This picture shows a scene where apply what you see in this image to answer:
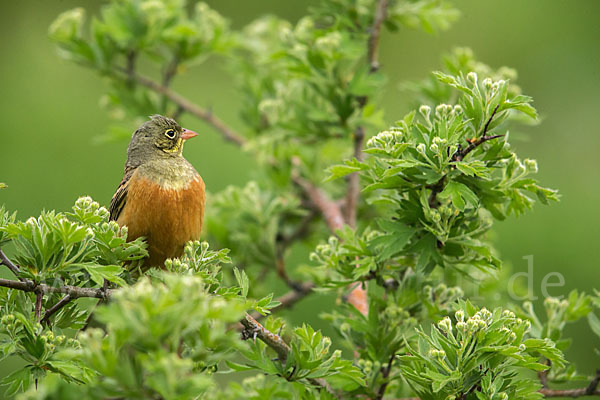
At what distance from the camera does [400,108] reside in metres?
7.30

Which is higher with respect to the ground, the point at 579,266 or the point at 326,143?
the point at 326,143

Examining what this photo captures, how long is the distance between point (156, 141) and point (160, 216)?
0.53 meters

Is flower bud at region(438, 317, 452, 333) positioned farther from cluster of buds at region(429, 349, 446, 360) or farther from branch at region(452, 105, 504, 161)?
branch at region(452, 105, 504, 161)

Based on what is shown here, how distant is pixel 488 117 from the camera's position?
7.69 feet

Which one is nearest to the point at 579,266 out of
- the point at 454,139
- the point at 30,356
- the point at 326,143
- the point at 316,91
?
the point at 326,143

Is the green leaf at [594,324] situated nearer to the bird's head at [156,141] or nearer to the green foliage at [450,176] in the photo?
the green foliage at [450,176]

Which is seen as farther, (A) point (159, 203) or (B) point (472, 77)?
(A) point (159, 203)

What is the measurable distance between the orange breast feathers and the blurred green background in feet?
10.2

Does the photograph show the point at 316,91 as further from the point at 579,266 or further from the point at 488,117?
the point at 579,266

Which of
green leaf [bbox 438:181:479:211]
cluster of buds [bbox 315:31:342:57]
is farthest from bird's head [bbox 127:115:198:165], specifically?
green leaf [bbox 438:181:479:211]

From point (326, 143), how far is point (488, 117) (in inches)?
78.4

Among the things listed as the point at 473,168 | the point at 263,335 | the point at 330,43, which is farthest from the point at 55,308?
the point at 330,43

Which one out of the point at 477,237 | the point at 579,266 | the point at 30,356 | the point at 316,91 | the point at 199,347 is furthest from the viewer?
the point at 579,266

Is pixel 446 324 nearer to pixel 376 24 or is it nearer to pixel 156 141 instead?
pixel 156 141
